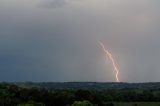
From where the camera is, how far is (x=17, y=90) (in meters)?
158

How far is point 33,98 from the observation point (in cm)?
14138

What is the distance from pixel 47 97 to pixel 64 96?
6111 mm

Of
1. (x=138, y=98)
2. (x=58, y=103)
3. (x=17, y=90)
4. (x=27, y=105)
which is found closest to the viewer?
(x=27, y=105)

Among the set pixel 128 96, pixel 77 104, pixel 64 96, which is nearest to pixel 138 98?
pixel 128 96

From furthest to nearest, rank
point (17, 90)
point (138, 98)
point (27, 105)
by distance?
point (138, 98) → point (17, 90) → point (27, 105)

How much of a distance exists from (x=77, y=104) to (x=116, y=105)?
2563 cm

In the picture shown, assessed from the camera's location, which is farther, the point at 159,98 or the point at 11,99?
the point at 159,98

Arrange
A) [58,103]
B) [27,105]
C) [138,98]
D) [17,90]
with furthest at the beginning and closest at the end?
[138,98], [17,90], [58,103], [27,105]

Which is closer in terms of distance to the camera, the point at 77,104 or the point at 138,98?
the point at 77,104

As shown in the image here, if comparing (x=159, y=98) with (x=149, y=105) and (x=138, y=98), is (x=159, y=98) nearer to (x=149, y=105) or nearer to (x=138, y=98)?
(x=138, y=98)

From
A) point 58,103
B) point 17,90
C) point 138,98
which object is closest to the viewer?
point 58,103

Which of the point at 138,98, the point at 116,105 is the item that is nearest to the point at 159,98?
the point at 138,98

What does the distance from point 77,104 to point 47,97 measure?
892 inches

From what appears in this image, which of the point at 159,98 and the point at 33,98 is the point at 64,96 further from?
the point at 159,98
